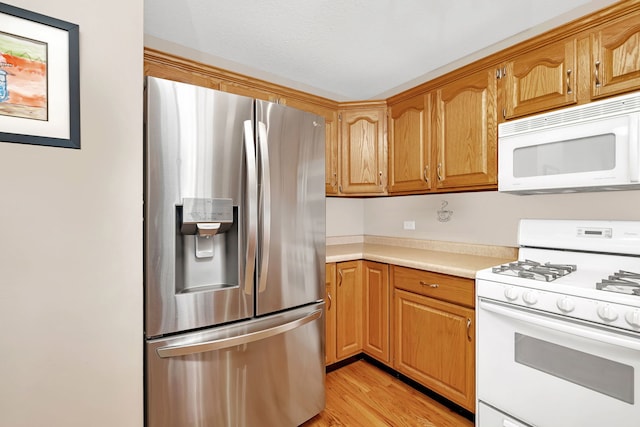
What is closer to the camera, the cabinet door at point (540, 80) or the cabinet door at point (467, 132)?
the cabinet door at point (540, 80)

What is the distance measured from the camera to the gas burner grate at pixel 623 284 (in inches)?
46.1

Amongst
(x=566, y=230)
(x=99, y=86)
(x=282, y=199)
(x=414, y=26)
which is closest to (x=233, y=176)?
(x=282, y=199)

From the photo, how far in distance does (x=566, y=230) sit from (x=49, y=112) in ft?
8.03

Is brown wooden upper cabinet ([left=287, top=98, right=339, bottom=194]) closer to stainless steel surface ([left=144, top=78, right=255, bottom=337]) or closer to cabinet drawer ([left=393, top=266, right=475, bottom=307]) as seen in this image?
cabinet drawer ([left=393, top=266, right=475, bottom=307])

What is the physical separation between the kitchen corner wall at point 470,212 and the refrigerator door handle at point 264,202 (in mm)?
1449

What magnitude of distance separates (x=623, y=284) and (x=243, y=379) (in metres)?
1.71

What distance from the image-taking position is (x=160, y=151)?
121 centimetres

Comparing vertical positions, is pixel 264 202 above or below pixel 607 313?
above

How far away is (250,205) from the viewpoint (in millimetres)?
1404

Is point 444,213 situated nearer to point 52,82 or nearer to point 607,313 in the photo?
point 607,313

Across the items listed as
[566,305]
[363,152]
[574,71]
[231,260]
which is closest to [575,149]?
[574,71]

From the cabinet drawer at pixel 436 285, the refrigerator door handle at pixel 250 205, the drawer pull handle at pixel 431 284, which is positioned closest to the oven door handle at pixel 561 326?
the cabinet drawer at pixel 436 285

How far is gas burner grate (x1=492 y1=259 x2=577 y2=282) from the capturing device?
141cm

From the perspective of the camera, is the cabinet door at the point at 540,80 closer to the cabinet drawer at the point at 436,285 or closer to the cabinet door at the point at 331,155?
the cabinet drawer at the point at 436,285
